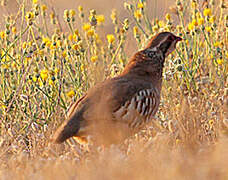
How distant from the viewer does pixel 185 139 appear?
496cm

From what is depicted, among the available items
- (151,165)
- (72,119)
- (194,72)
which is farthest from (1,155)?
(194,72)

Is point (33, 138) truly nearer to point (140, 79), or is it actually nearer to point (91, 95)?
point (91, 95)

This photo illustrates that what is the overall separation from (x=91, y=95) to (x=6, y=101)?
1.40 metres

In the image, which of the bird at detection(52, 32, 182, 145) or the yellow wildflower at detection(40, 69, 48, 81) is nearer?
the bird at detection(52, 32, 182, 145)

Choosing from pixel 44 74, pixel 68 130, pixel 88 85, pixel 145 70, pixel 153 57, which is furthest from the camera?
pixel 88 85

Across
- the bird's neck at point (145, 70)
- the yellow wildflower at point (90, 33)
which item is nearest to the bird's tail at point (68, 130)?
the bird's neck at point (145, 70)

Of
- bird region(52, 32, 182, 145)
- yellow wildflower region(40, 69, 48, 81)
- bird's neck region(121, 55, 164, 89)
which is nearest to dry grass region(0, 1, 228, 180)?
yellow wildflower region(40, 69, 48, 81)

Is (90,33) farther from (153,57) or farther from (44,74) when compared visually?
(153,57)

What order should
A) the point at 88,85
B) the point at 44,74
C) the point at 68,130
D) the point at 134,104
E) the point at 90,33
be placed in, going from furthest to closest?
the point at 88,85 → the point at 90,33 → the point at 44,74 → the point at 134,104 → the point at 68,130

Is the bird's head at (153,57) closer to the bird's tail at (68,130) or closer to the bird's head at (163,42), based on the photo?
the bird's head at (163,42)

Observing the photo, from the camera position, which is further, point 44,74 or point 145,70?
point 44,74

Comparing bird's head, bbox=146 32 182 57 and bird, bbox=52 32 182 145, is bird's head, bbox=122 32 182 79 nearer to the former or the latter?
bird's head, bbox=146 32 182 57

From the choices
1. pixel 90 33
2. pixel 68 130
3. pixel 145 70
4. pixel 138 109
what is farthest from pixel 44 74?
pixel 138 109

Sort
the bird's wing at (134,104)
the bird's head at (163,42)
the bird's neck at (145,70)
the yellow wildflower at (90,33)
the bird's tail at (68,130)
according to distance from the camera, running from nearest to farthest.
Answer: the bird's tail at (68,130)
the bird's wing at (134,104)
the bird's neck at (145,70)
the bird's head at (163,42)
the yellow wildflower at (90,33)
